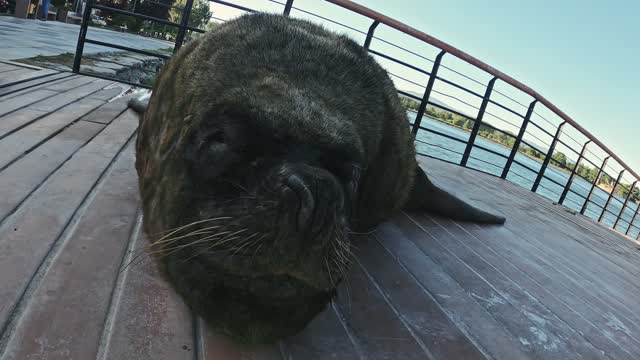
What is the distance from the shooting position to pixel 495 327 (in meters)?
1.84

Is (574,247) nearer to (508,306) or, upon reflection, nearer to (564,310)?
(564,310)

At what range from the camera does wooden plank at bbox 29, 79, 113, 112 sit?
3289 mm

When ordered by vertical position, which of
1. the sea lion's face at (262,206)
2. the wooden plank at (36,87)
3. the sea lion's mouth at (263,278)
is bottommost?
the wooden plank at (36,87)

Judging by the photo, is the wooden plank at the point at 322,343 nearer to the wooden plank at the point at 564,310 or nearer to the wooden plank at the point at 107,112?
the wooden plank at the point at 564,310

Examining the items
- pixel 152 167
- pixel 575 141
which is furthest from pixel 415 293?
pixel 575 141

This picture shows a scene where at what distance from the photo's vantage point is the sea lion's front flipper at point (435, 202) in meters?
3.10

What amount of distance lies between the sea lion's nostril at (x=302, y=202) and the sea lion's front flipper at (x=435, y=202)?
79.4 inches

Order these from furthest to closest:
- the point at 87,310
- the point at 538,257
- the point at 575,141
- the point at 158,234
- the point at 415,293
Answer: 1. the point at 575,141
2. the point at 538,257
3. the point at 415,293
4. the point at 158,234
5. the point at 87,310

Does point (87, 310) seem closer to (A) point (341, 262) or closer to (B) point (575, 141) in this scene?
(A) point (341, 262)

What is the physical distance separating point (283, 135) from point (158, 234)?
59cm

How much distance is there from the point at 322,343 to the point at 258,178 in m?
0.59

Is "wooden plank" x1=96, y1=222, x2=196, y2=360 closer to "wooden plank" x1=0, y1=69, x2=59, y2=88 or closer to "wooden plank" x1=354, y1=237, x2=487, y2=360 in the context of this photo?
"wooden plank" x1=354, y1=237, x2=487, y2=360

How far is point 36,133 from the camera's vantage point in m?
2.61

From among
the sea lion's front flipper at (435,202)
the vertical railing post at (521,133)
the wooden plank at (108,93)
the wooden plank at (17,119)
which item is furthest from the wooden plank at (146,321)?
the vertical railing post at (521,133)
